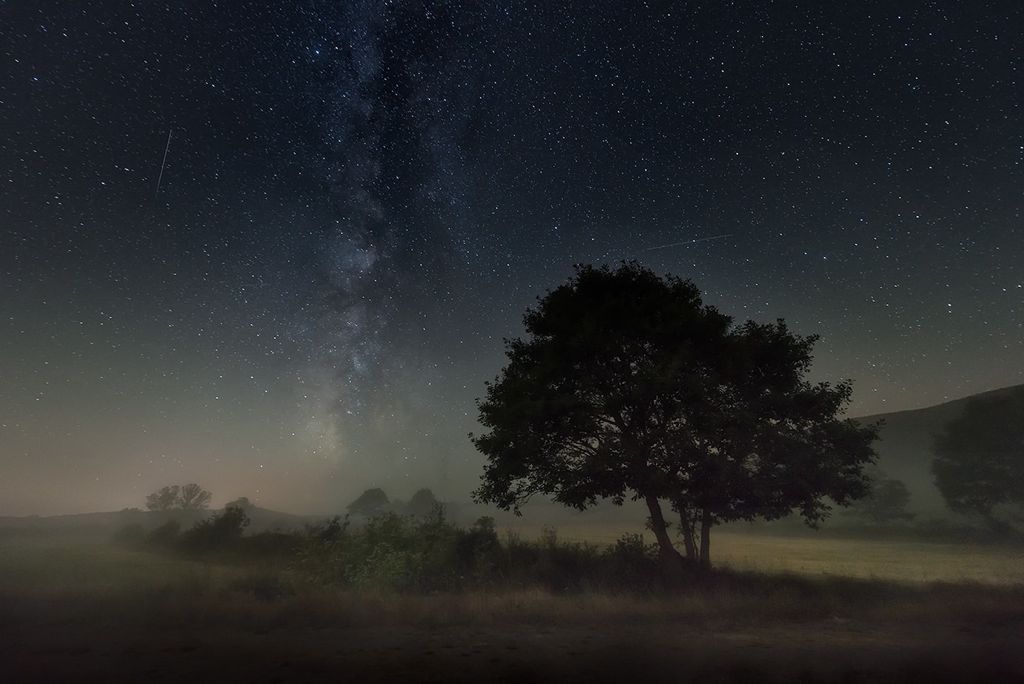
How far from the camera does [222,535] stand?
100 feet

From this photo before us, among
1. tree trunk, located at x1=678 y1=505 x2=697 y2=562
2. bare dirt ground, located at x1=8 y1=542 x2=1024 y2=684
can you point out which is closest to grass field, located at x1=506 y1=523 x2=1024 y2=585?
tree trunk, located at x1=678 y1=505 x2=697 y2=562

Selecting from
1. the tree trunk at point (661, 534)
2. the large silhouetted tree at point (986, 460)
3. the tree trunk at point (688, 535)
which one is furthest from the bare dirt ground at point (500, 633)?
the large silhouetted tree at point (986, 460)

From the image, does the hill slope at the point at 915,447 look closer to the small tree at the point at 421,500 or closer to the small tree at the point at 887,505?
the small tree at the point at 887,505

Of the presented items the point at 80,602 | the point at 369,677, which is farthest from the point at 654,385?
the point at 80,602

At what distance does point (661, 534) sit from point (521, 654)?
440 inches

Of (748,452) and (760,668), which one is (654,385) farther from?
(760,668)

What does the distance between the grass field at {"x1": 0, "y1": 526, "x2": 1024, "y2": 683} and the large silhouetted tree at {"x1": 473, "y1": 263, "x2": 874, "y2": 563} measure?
3.46 m

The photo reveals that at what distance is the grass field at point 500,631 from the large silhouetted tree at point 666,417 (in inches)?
136

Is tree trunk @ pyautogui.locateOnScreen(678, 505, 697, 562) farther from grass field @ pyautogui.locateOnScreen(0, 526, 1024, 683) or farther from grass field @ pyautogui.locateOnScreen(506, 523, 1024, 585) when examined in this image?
grass field @ pyautogui.locateOnScreen(506, 523, 1024, 585)

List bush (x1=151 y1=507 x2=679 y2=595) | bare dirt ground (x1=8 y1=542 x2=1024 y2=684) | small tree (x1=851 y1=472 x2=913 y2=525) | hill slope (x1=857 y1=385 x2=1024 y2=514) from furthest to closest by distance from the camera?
hill slope (x1=857 y1=385 x2=1024 y2=514) → small tree (x1=851 y1=472 x2=913 y2=525) → bush (x1=151 y1=507 x2=679 y2=595) → bare dirt ground (x1=8 y1=542 x2=1024 y2=684)

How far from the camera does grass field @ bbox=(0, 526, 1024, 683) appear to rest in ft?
26.2

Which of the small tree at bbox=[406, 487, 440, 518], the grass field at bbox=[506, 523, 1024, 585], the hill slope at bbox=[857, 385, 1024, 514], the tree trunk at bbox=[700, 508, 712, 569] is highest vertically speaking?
the hill slope at bbox=[857, 385, 1024, 514]

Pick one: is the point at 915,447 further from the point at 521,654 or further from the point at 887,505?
the point at 521,654

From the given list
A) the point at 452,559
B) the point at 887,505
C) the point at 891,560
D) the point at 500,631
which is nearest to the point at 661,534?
the point at 452,559
